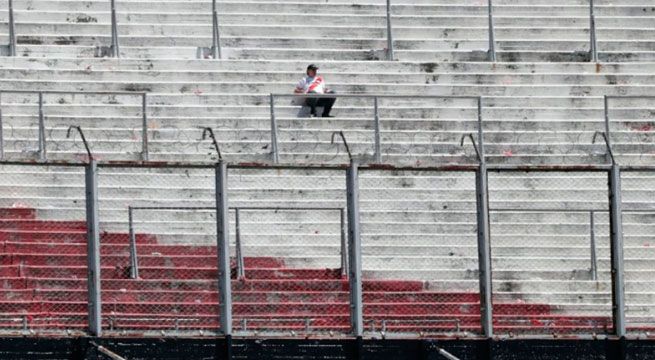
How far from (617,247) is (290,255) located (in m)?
3.16

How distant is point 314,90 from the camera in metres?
28.8

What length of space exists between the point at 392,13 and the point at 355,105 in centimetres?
289

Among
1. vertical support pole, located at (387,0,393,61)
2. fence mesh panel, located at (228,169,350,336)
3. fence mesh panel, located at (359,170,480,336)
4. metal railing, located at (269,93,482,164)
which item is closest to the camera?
fence mesh panel, located at (228,169,350,336)

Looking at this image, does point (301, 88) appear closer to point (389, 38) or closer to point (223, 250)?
point (389, 38)

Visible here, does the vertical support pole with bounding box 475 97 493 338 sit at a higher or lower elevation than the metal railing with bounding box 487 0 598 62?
lower

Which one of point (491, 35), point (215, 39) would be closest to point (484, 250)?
point (215, 39)

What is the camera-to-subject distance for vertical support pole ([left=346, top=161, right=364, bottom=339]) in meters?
21.5

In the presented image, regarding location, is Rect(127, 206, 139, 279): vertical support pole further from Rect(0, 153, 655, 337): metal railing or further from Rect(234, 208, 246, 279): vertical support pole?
Rect(234, 208, 246, 279): vertical support pole

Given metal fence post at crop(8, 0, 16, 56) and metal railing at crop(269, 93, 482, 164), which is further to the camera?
metal fence post at crop(8, 0, 16, 56)

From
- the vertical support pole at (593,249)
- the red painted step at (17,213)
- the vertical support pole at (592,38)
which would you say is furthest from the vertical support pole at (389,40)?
the vertical support pole at (593,249)

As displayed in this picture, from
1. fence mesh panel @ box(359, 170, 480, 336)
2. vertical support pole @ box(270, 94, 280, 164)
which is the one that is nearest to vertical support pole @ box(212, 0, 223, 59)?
vertical support pole @ box(270, 94, 280, 164)

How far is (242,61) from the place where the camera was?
29.6m

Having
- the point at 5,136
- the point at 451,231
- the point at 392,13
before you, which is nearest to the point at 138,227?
the point at 451,231

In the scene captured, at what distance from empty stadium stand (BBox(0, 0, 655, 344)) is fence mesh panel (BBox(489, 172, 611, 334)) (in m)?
0.03
